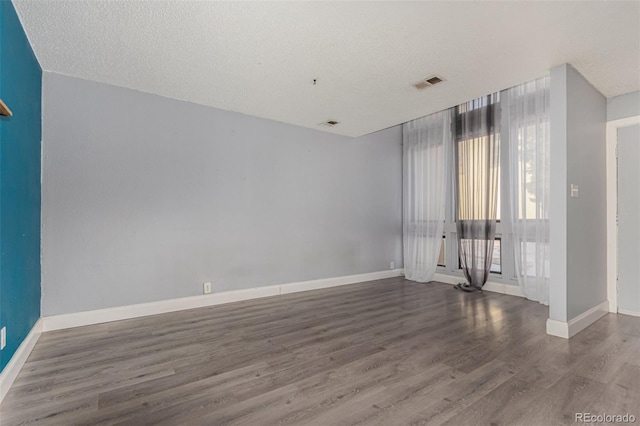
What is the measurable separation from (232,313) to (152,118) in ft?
8.29

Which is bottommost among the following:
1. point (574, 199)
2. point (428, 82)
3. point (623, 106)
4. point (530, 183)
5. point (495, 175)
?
point (574, 199)

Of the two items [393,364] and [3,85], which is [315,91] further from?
[393,364]

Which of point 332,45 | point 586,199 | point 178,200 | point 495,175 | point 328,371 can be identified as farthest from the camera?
point 495,175

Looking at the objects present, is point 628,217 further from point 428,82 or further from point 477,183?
point 428,82

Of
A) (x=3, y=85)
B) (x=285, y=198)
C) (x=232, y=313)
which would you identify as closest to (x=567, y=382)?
(x=232, y=313)

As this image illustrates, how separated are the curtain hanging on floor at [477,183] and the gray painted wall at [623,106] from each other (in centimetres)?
125

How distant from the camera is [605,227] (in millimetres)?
3637

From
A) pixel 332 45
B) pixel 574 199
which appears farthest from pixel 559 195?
pixel 332 45

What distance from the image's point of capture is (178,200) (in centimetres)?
381

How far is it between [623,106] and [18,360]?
634 centimetres

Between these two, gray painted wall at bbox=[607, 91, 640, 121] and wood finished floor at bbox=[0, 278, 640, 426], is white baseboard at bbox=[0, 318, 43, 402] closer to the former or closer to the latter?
wood finished floor at bbox=[0, 278, 640, 426]

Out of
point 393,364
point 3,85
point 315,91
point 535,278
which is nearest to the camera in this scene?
point 3,85

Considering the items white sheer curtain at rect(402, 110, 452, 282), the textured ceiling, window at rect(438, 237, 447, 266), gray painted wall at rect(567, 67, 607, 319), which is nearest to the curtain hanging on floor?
white sheer curtain at rect(402, 110, 452, 282)

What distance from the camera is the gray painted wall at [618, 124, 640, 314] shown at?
3.50m
